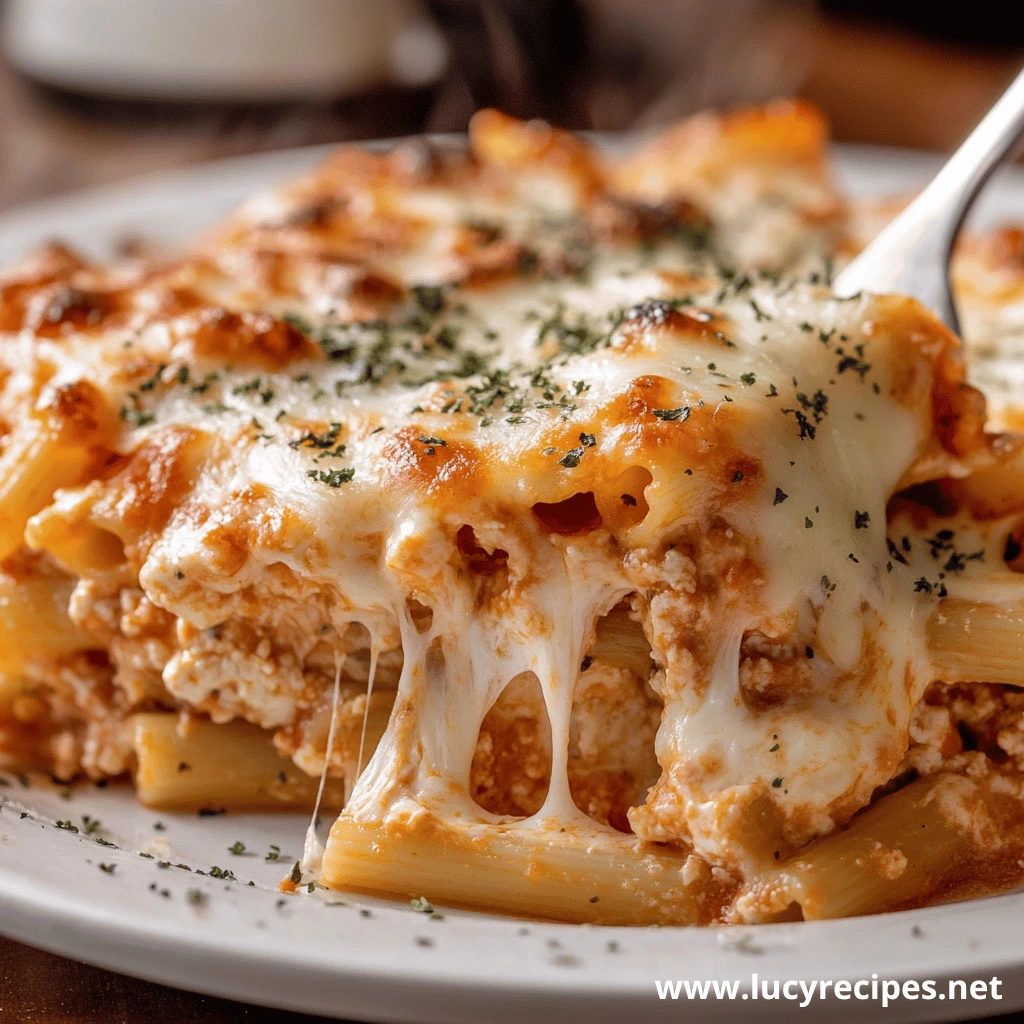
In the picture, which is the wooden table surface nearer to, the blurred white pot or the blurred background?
the blurred background

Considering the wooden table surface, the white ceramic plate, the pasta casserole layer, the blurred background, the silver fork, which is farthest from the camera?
the blurred background

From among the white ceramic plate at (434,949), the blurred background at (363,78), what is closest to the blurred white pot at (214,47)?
the blurred background at (363,78)

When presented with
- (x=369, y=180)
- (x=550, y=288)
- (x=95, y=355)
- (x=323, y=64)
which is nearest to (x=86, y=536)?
(x=95, y=355)

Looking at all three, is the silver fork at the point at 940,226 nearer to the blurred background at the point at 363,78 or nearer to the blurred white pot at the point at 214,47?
the blurred background at the point at 363,78

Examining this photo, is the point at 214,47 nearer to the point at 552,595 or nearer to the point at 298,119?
the point at 298,119

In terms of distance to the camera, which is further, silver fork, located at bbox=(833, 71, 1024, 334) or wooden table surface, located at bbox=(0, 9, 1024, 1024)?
wooden table surface, located at bbox=(0, 9, 1024, 1024)

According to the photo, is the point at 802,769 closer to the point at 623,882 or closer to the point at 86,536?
the point at 623,882

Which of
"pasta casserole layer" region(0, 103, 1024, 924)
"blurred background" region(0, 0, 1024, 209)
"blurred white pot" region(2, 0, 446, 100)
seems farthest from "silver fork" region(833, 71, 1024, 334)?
"blurred white pot" region(2, 0, 446, 100)
